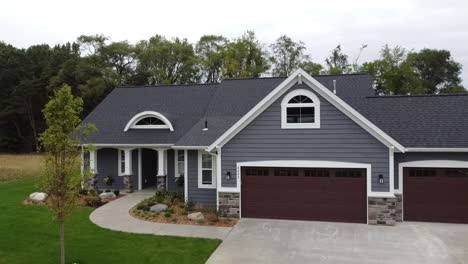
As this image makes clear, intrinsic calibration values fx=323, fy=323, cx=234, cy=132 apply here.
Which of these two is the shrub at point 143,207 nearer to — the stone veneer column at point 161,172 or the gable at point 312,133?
the stone veneer column at point 161,172

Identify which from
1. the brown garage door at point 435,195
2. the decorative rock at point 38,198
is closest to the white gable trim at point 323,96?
the brown garage door at point 435,195

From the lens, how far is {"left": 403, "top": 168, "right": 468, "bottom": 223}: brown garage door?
38.4ft

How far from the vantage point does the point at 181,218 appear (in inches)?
493

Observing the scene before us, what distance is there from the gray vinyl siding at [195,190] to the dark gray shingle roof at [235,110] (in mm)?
779

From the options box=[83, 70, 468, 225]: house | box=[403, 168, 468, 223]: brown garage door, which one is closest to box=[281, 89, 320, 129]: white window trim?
box=[83, 70, 468, 225]: house

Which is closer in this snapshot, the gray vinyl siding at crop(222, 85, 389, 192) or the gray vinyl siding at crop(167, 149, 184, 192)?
the gray vinyl siding at crop(222, 85, 389, 192)

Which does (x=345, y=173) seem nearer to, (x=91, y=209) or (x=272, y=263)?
(x=272, y=263)

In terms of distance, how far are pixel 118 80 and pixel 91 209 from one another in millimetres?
31550

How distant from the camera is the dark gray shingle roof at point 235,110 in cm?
1255

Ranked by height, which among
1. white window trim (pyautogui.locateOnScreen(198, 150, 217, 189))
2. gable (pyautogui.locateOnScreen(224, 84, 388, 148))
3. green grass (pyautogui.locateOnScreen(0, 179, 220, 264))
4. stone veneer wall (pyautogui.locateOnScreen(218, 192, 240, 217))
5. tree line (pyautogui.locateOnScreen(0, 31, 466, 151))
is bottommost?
green grass (pyautogui.locateOnScreen(0, 179, 220, 264))

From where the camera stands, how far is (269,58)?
137 ft

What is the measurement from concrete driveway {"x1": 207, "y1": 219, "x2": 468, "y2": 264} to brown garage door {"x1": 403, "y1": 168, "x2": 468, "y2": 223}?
1.32ft

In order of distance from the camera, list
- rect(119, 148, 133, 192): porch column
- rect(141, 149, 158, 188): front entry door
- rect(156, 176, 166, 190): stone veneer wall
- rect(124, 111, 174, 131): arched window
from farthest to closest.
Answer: rect(141, 149, 158, 188): front entry door → rect(124, 111, 174, 131): arched window → rect(119, 148, 133, 192): porch column → rect(156, 176, 166, 190): stone veneer wall

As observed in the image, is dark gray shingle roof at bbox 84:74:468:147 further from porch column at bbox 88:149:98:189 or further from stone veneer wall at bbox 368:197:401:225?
stone veneer wall at bbox 368:197:401:225
